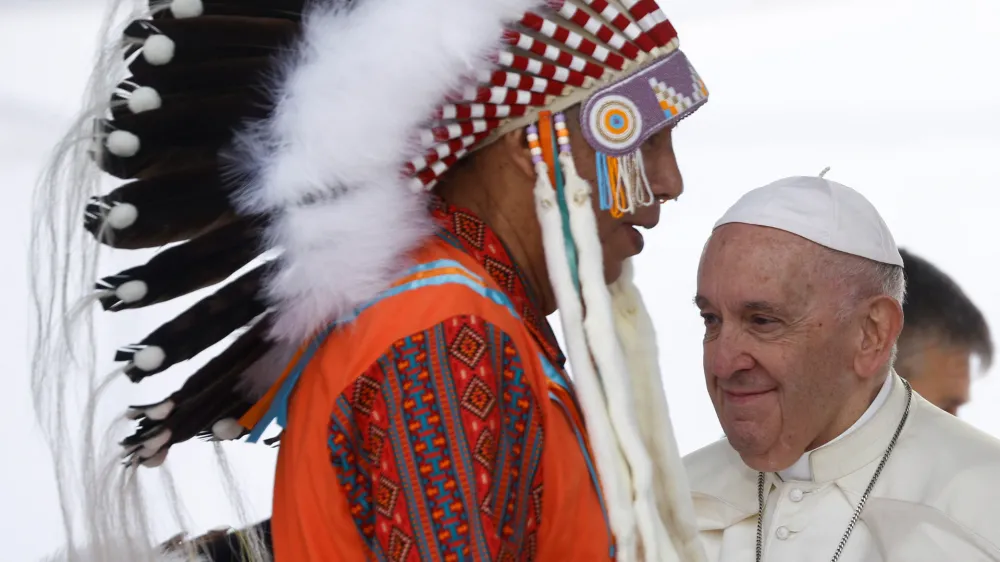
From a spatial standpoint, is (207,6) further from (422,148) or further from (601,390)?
(601,390)

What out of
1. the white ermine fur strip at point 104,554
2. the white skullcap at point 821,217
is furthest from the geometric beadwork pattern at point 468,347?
the white skullcap at point 821,217

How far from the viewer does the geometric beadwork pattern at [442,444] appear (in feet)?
5.25

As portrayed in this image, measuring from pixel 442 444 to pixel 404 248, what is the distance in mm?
328

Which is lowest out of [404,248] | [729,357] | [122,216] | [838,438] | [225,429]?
[838,438]

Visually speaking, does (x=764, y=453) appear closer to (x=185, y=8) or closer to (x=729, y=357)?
(x=729, y=357)

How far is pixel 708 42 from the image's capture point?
5141 mm

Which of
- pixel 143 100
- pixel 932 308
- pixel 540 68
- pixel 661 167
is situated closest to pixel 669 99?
pixel 661 167

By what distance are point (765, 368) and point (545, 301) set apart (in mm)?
631

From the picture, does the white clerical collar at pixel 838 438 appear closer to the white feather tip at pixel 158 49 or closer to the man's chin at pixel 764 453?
the man's chin at pixel 764 453

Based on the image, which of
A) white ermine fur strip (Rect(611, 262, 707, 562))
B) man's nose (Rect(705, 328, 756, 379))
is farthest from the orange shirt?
man's nose (Rect(705, 328, 756, 379))

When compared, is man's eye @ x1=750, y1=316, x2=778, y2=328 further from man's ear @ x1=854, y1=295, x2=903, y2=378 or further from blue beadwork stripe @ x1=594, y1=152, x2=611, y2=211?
blue beadwork stripe @ x1=594, y1=152, x2=611, y2=211

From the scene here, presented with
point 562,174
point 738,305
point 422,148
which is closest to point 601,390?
point 562,174

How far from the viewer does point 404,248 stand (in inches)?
69.6

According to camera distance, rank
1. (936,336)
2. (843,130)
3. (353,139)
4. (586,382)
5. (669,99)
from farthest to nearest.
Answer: (843,130) → (936,336) → (669,99) → (586,382) → (353,139)
